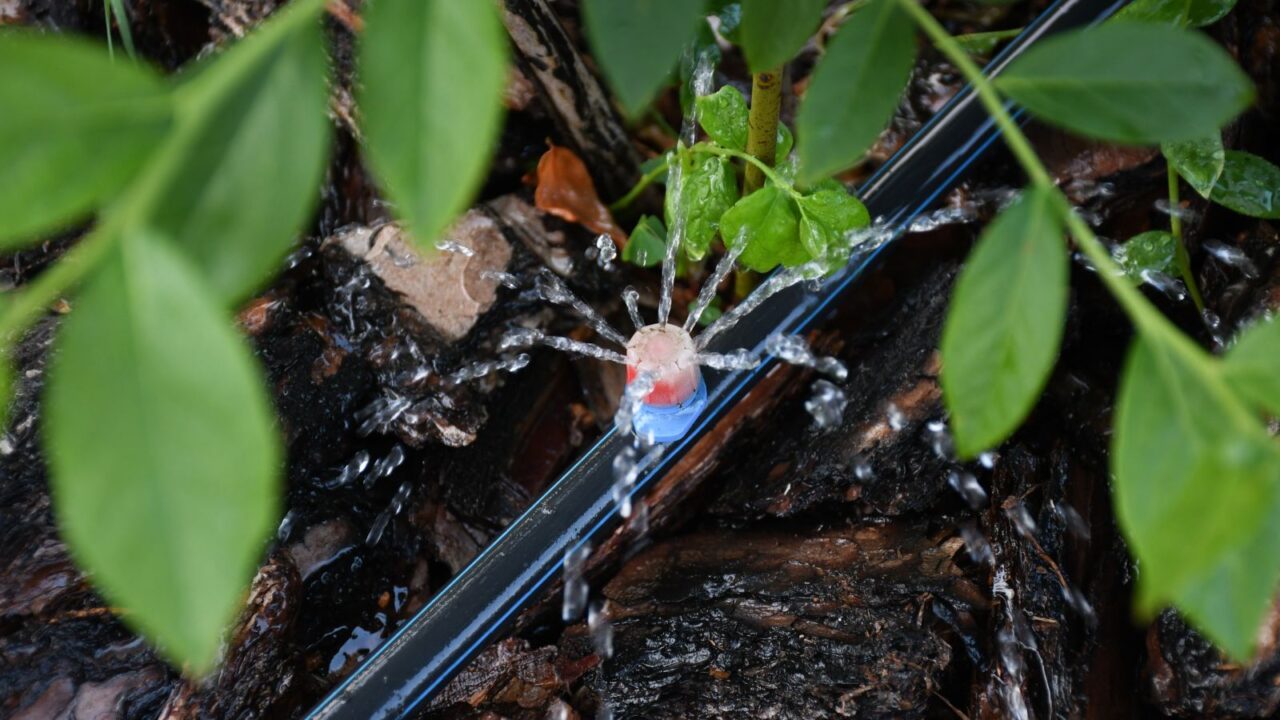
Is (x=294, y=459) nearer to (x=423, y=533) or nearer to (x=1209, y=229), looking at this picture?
(x=423, y=533)

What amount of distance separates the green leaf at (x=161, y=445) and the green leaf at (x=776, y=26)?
0.32 metres

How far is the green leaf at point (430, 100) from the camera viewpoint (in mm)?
354

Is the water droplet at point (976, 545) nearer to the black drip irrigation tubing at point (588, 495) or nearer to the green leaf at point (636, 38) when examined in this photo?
the black drip irrigation tubing at point (588, 495)

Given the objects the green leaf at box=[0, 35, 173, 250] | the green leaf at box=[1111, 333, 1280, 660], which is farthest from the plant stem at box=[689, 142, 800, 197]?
the green leaf at box=[0, 35, 173, 250]

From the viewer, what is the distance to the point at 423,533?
1202 millimetres

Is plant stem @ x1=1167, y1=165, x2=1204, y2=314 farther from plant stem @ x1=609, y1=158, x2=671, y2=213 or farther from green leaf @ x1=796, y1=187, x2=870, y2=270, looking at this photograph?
plant stem @ x1=609, y1=158, x2=671, y2=213

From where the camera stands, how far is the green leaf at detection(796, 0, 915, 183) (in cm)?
48

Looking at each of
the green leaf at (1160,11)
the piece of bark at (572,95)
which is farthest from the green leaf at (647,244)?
the green leaf at (1160,11)

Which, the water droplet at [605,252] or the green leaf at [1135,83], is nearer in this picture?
the green leaf at [1135,83]

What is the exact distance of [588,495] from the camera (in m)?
1.02

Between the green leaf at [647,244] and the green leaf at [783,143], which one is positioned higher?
the green leaf at [783,143]

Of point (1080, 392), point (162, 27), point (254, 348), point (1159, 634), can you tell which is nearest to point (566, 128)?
point (254, 348)

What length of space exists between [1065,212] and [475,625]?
731 mm

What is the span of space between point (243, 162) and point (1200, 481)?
373 millimetres
